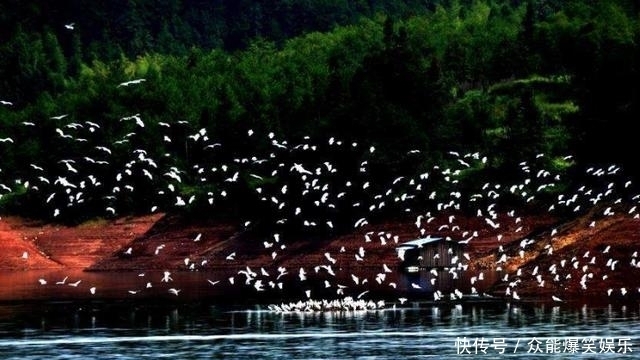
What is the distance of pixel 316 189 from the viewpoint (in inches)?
5773

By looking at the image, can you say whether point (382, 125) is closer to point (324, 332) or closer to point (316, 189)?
point (316, 189)

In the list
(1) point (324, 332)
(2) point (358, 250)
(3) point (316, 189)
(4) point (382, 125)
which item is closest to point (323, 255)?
(2) point (358, 250)

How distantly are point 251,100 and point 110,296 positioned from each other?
3498 inches

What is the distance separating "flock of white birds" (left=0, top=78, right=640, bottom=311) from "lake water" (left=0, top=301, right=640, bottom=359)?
5.26 meters

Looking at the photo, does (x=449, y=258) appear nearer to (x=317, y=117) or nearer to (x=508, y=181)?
(x=508, y=181)

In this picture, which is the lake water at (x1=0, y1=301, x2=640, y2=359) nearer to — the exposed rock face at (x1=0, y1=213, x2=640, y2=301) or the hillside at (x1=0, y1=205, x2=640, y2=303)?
the hillside at (x1=0, y1=205, x2=640, y2=303)

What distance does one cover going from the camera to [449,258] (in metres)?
127

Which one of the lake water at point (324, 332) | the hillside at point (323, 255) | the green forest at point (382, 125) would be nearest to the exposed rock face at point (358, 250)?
the hillside at point (323, 255)

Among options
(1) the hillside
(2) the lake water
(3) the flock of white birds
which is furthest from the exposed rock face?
(2) the lake water

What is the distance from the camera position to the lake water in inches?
2741

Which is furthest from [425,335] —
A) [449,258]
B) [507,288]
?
[449,258]

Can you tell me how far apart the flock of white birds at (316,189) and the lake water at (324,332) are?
17.2 ft

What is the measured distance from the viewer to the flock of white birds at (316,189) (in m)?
118

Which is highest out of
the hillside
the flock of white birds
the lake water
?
the flock of white birds
